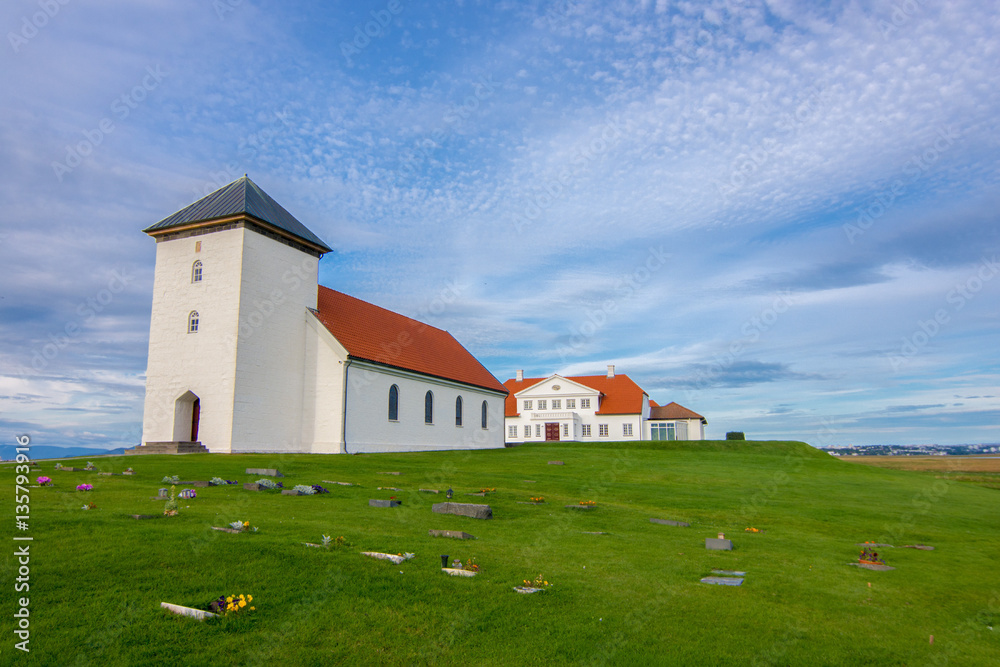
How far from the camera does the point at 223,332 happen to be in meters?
29.3

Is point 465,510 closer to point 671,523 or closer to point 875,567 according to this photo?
point 671,523

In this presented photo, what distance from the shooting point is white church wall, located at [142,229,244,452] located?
94.3 feet

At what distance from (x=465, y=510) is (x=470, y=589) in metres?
6.35

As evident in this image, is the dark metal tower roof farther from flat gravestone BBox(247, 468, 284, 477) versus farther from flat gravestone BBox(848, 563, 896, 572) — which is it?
flat gravestone BBox(848, 563, 896, 572)

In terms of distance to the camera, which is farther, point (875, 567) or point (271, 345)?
point (271, 345)

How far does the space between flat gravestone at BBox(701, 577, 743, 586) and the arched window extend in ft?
89.3

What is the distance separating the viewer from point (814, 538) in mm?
16156

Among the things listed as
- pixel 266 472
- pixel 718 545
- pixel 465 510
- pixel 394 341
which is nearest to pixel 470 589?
pixel 465 510

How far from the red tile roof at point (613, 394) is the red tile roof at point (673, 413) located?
9.09 ft

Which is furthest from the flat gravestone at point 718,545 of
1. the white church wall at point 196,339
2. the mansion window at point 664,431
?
the mansion window at point 664,431

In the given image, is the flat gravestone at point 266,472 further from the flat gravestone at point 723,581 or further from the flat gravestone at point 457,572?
the flat gravestone at point 723,581

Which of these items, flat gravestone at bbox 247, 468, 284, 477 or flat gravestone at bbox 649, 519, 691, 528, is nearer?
flat gravestone at bbox 649, 519, 691, 528

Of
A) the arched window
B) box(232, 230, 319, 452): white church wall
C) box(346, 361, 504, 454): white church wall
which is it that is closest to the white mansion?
box(346, 361, 504, 454): white church wall

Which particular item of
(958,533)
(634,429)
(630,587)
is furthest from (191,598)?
(634,429)
